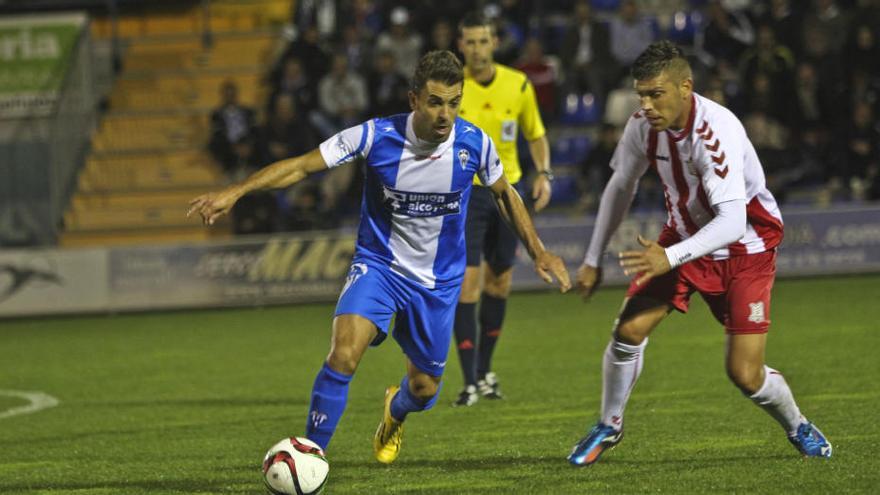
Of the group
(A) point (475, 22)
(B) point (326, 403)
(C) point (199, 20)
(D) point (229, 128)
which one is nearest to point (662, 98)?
(B) point (326, 403)

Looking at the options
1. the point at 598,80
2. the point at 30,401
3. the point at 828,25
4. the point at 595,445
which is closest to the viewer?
the point at 595,445

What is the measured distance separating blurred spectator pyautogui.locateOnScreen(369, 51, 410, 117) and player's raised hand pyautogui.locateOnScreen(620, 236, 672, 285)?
12.7 m

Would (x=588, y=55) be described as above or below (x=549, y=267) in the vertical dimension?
below

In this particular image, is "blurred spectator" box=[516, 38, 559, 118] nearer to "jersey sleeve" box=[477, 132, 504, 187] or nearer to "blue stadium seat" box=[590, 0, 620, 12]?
"blue stadium seat" box=[590, 0, 620, 12]

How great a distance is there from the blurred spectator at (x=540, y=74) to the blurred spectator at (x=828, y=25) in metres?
3.36

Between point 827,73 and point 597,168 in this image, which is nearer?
point 597,168

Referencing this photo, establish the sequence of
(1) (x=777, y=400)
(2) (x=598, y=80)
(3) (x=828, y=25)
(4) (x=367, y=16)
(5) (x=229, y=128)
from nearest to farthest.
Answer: (1) (x=777, y=400) → (3) (x=828, y=25) → (2) (x=598, y=80) → (5) (x=229, y=128) → (4) (x=367, y=16)

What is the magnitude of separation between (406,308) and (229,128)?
13.7 m

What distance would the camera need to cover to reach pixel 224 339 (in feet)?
47.4

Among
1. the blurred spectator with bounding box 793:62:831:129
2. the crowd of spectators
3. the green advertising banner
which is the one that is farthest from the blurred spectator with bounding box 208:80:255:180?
the blurred spectator with bounding box 793:62:831:129

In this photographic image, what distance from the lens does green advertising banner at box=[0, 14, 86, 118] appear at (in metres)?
20.9

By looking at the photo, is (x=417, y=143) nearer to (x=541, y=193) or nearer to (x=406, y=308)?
(x=406, y=308)

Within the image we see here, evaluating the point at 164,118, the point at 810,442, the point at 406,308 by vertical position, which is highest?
the point at 406,308

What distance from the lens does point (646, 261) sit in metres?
5.86
